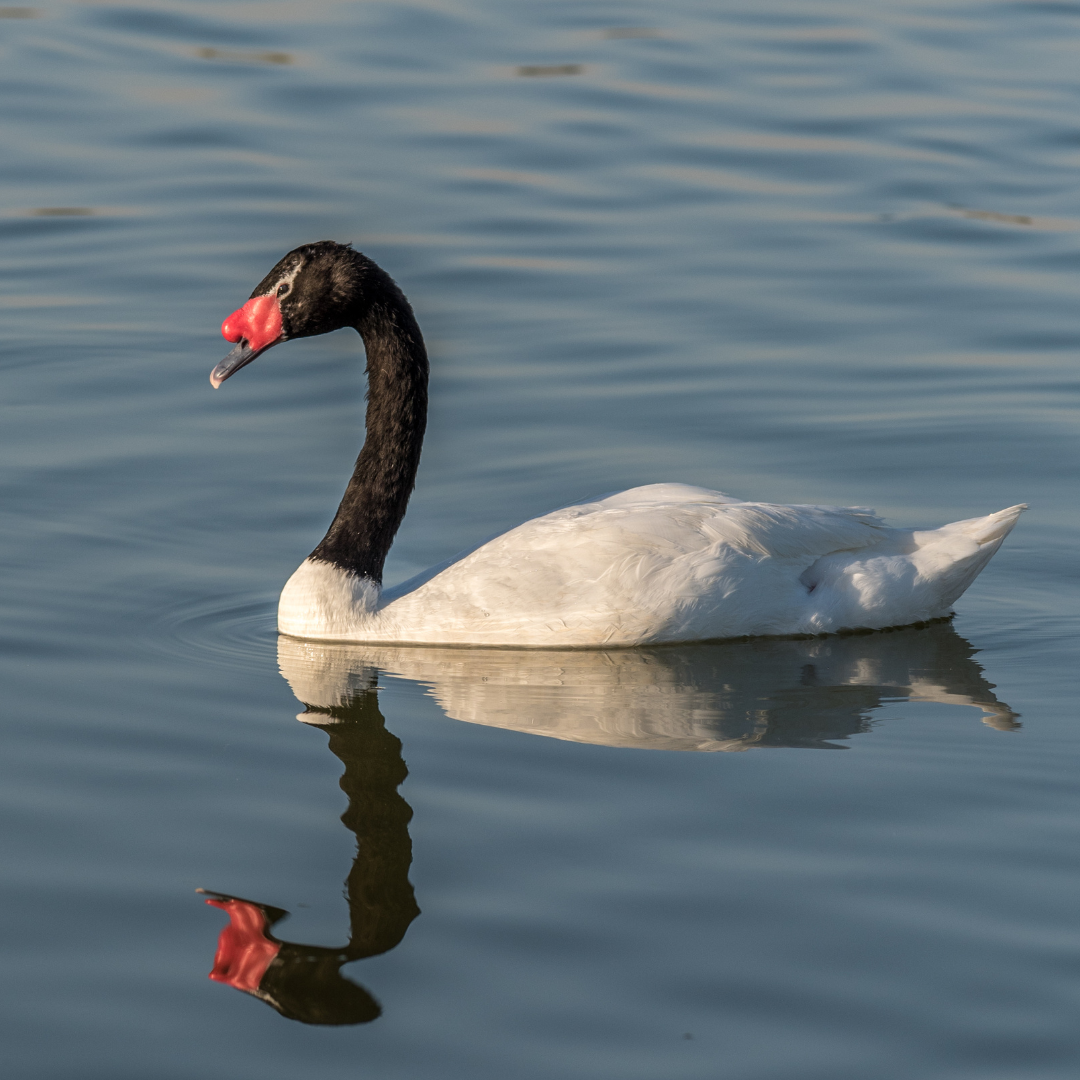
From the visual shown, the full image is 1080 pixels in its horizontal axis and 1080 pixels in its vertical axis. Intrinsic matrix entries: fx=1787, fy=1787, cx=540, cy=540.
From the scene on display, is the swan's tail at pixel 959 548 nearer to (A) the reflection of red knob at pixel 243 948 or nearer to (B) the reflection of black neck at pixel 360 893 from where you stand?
(B) the reflection of black neck at pixel 360 893

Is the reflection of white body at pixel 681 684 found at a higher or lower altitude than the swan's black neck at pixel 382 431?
lower

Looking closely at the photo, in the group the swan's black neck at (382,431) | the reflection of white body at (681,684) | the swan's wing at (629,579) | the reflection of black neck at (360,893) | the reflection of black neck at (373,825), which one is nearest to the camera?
the reflection of black neck at (360,893)

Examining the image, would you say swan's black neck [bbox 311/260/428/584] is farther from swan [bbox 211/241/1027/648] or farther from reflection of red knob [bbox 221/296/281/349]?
reflection of red knob [bbox 221/296/281/349]

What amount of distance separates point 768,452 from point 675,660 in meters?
2.68

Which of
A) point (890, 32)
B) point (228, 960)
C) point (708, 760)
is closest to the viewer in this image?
point (228, 960)

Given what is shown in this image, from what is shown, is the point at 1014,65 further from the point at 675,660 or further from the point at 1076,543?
the point at 675,660

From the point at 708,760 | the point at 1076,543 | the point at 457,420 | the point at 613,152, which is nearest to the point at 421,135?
the point at 613,152

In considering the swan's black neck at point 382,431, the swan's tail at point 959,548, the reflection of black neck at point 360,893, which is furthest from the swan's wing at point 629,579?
the reflection of black neck at point 360,893

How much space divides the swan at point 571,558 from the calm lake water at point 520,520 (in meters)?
0.16

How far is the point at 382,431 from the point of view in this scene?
8242 millimetres

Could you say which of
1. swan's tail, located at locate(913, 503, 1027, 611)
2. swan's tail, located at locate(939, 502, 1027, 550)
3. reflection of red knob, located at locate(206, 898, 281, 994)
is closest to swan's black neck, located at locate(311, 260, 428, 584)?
swan's tail, located at locate(913, 503, 1027, 611)

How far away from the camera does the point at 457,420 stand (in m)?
10.7

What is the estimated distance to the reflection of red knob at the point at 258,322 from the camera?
7.91 metres

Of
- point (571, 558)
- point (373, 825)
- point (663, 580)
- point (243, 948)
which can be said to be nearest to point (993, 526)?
point (663, 580)
